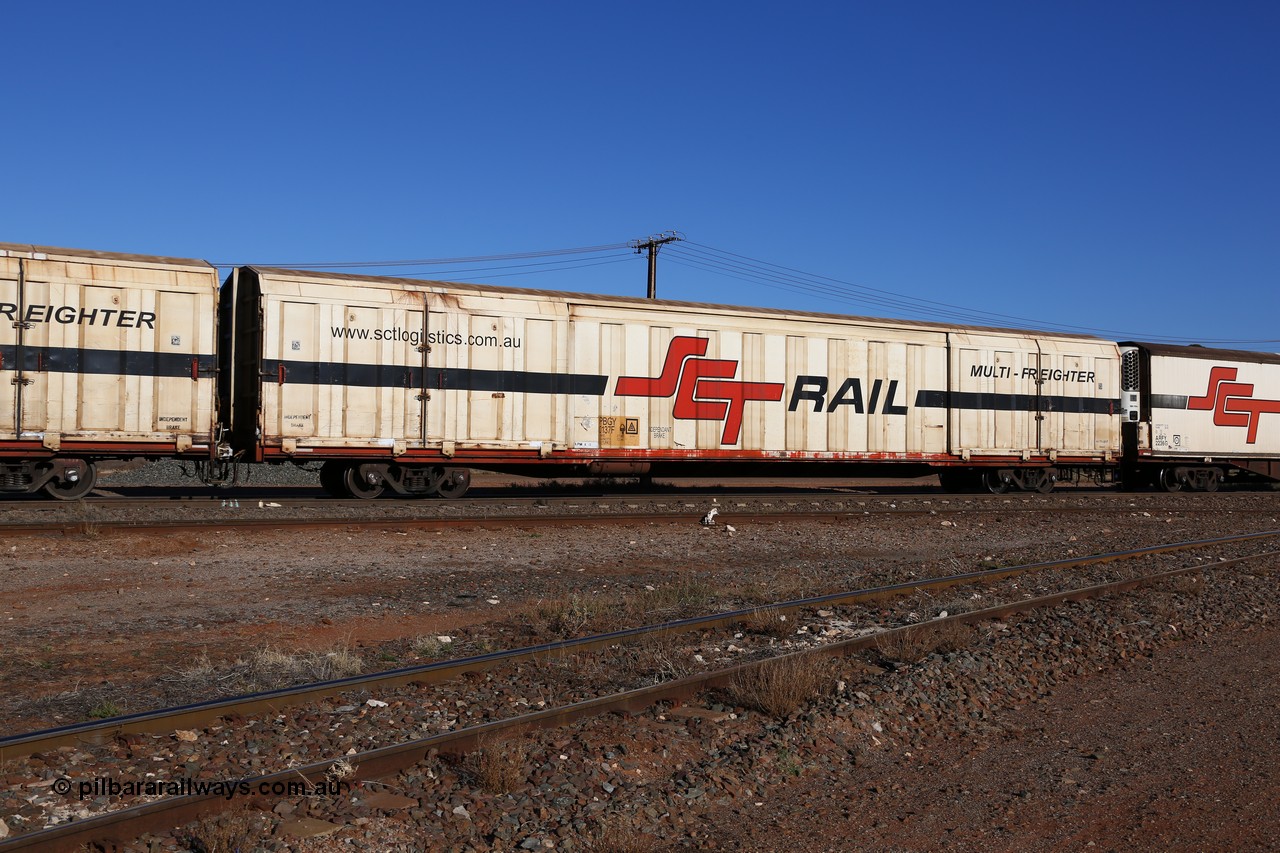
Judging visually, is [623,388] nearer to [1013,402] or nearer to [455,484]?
[455,484]

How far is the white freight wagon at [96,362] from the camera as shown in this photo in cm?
1433

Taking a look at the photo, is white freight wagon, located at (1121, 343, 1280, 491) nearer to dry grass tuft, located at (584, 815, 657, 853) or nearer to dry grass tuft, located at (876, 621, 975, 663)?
dry grass tuft, located at (876, 621, 975, 663)

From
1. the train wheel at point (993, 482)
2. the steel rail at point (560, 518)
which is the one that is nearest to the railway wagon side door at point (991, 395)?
the train wheel at point (993, 482)

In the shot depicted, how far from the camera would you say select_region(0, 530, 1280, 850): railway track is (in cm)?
404

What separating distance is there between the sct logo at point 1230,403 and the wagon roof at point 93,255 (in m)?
23.3

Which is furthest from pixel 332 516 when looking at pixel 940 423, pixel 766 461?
pixel 940 423

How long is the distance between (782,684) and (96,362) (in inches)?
512

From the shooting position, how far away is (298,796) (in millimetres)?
4500

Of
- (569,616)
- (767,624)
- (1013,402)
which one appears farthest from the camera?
(1013,402)

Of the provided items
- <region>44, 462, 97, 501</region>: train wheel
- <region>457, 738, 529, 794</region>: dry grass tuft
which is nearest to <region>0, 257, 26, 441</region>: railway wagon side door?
<region>44, 462, 97, 501</region>: train wheel

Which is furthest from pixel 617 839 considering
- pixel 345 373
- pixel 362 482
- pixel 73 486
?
pixel 73 486

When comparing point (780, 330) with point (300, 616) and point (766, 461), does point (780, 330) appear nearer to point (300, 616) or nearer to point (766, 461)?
point (766, 461)

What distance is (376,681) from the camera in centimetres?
619

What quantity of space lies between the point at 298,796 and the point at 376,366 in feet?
41.4
